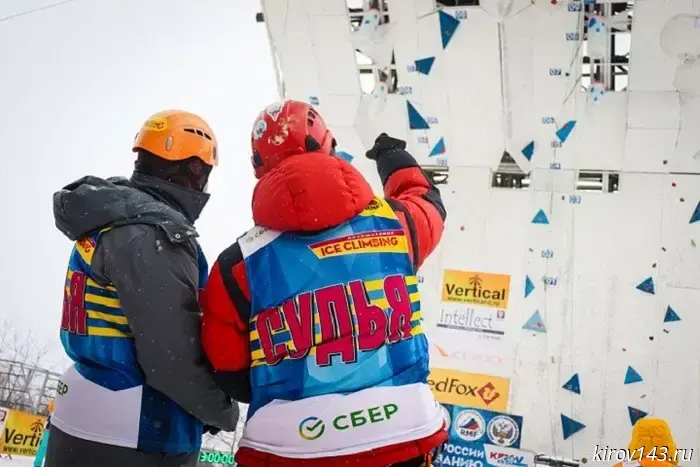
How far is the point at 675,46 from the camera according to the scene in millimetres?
4207

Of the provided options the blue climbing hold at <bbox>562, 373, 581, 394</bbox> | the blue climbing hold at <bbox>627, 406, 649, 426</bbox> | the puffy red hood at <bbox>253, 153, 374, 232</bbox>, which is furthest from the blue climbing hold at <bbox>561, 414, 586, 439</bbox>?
the puffy red hood at <bbox>253, 153, 374, 232</bbox>

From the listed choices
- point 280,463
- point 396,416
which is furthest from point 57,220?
point 396,416

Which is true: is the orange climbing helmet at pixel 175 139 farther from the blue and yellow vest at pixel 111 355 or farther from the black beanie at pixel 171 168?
the blue and yellow vest at pixel 111 355

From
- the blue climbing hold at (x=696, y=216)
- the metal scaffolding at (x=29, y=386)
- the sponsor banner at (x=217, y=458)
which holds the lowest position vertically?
the sponsor banner at (x=217, y=458)

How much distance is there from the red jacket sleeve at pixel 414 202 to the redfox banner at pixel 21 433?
567 centimetres

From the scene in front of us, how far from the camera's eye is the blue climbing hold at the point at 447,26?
14.6 ft

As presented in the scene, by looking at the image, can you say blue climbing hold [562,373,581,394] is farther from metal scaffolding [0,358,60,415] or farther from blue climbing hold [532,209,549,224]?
metal scaffolding [0,358,60,415]

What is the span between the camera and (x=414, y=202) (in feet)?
5.32

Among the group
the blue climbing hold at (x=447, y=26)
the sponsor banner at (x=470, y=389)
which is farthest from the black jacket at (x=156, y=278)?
the sponsor banner at (x=470, y=389)

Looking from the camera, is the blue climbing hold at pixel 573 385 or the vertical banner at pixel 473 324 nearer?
the blue climbing hold at pixel 573 385

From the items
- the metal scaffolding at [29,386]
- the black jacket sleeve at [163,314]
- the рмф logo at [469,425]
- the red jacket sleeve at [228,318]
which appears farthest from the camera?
the metal scaffolding at [29,386]

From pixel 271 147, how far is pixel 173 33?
7610 millimetres

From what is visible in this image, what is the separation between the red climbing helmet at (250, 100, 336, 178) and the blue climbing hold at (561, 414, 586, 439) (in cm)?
385

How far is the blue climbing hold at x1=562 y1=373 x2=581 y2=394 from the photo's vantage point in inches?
191
